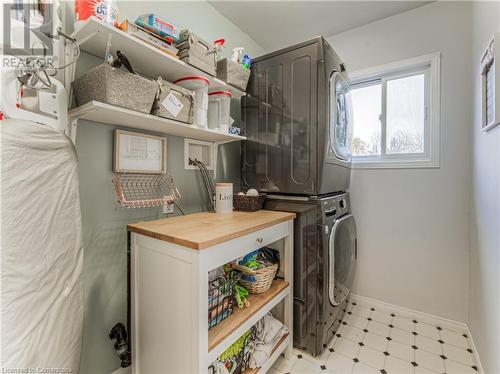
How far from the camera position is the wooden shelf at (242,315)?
104cm

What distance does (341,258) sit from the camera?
1.75 metres

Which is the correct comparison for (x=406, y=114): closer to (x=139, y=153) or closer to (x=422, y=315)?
(x=422, y=315)

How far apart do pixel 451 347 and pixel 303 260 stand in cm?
125

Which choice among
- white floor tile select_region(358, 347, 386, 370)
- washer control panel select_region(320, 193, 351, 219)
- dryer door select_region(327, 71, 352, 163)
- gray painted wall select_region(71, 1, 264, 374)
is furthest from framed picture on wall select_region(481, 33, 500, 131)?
gray painted wall select_region(71, 1, 264, 374)

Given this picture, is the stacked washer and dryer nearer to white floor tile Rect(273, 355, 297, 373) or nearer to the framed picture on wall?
white floor tile Rect(273, 355, 297, 373)

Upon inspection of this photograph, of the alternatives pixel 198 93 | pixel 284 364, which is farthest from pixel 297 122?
pixel 284 364

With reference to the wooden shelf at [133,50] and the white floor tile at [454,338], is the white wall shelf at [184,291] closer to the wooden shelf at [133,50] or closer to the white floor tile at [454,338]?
the wooden shelf at [133,50]

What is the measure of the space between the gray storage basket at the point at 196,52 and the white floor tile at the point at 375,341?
2.20 m

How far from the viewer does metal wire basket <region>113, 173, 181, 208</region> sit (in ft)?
3.96

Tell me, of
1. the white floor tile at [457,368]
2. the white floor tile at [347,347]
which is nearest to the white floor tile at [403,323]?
the white floor tile at [457,368]

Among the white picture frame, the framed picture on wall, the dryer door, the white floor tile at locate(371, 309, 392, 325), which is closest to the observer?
the framed picture on wall

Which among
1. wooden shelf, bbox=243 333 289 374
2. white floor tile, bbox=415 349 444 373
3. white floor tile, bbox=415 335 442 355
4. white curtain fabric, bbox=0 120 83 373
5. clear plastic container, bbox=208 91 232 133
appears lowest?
white floor tile, bbox=415 349 444 373

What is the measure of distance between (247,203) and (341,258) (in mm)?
838

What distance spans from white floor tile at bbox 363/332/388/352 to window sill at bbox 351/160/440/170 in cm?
139
